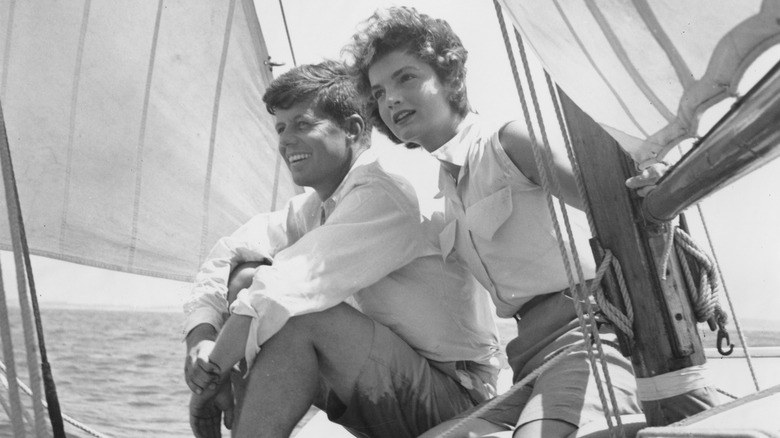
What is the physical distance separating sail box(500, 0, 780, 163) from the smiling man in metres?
0.58

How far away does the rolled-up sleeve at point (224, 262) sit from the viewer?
1.81 meters

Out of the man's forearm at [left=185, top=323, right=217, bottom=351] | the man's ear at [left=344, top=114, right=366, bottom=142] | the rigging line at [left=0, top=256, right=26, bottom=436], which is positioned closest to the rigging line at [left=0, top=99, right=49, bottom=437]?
the rigging line at [left=0, top=256, right=26, bottom=436]

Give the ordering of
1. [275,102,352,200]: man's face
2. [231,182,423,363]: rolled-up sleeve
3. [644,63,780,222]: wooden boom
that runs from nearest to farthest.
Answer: [644,63,780,222]: wooden boom
[231,182,423,363]: rolled-up sleeve
[275,102,352,200]: man's face

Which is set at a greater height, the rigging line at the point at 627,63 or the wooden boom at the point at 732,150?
the rigging line at the point at 627,63

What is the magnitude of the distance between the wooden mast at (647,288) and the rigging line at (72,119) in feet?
6.20

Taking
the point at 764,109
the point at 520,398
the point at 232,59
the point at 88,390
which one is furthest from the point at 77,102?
the point at 88,390

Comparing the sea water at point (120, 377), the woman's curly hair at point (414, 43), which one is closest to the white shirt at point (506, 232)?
the woman's curly hair at point (414, 43)

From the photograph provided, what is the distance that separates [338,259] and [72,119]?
1.46 m

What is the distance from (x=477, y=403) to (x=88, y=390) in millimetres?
6731

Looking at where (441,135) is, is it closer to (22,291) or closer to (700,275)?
(700,275)

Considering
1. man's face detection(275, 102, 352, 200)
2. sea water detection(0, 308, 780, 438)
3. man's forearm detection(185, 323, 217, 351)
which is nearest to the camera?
man's forearm detection(185, 323, 217, 351)

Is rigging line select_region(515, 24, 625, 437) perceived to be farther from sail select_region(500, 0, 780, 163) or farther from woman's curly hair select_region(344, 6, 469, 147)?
woman's curly hair select_region(344, 6, 469, 147)

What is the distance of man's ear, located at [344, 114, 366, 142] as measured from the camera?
78.7 inches

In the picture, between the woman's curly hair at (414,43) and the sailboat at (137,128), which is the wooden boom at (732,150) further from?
the sailboat at (137,128)
